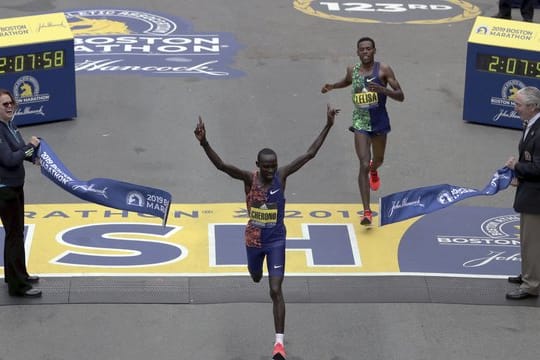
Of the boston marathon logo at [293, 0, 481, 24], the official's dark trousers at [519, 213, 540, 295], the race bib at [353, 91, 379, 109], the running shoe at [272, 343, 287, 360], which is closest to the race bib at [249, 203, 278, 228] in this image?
the running shoe at [272, 343, 287, 360]

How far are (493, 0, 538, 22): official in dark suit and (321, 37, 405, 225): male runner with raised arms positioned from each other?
29.9 ft

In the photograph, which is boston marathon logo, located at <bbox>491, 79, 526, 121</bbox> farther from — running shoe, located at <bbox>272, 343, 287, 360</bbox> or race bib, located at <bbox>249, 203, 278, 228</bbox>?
running shoe, located at <bbox>272, 343, 287, 360</bbox>

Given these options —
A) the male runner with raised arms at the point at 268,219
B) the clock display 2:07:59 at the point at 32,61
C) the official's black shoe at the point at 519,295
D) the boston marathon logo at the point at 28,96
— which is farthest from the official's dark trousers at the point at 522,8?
the male runner with raised arms at the point at 268,219

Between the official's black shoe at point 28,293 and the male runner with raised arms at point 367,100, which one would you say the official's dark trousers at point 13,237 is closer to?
the official's black shoe at point 28,293

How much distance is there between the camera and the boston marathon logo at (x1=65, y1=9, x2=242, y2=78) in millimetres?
18406

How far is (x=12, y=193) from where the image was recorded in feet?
34.2

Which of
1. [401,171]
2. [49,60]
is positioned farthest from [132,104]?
[401,171]

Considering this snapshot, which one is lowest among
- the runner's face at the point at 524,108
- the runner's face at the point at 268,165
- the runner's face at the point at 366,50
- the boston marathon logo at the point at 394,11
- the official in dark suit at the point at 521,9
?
the boston marathon logo at the point at 394,11

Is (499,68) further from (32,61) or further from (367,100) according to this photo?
(32,61)

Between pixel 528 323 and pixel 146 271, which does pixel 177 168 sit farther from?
pixel 528 323

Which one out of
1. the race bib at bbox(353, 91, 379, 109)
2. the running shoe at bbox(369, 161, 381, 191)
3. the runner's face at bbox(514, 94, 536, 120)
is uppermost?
the runner's face at bbox(514, 94, 536, 120)

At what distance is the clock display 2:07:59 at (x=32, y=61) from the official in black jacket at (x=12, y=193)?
4903 millimetres

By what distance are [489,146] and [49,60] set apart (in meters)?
6.13

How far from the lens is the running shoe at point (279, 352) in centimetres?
946
